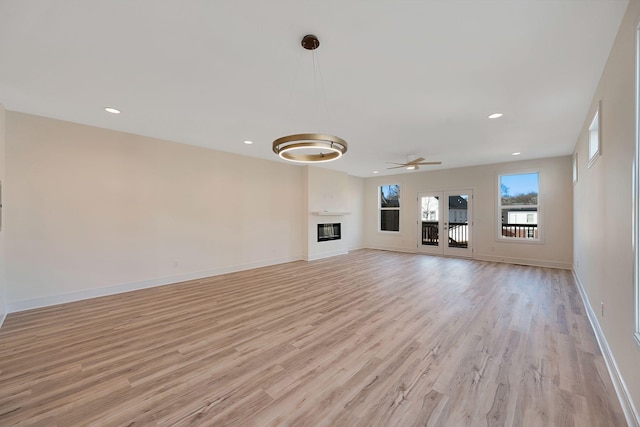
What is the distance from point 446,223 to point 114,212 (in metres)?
8.78

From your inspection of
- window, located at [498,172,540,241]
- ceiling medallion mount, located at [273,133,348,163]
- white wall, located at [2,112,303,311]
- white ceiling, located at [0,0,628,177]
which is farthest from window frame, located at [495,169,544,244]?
white wall, located at [2,112,303,311]

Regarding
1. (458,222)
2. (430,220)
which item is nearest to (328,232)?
(430,220)

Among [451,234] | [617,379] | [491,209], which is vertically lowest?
[617,379]

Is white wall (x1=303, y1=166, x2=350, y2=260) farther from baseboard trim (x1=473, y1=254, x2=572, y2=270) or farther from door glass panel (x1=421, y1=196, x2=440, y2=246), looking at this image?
baseboard trim (x1=473, y1=254, x2=572, y2=270)

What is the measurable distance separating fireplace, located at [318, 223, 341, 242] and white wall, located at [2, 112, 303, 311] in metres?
2.19

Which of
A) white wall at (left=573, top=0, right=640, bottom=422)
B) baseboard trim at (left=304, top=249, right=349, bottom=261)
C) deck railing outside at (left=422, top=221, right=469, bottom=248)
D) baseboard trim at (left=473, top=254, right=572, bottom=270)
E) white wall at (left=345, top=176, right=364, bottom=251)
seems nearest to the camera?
white wall at (left=573, top=0, right=640, bottom=422)

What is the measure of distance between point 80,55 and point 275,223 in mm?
5134

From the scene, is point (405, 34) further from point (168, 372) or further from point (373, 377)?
point (168, 372)

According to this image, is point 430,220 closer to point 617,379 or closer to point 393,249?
point 393,249

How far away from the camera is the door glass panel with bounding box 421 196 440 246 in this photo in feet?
28.0

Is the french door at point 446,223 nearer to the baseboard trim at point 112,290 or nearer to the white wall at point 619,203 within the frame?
the white wall at point 619,203

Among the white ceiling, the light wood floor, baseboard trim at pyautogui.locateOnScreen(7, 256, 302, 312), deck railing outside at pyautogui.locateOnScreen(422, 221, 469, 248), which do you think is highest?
the white ceiling

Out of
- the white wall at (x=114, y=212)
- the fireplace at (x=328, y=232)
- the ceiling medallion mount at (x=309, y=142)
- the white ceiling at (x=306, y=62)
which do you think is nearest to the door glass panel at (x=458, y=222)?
the fireplace at (x=328, y=232)

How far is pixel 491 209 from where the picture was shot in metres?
7.41
